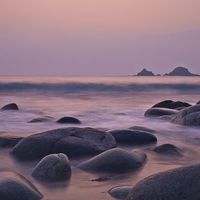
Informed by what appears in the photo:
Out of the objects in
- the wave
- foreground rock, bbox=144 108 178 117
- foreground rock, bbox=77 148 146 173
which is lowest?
the wave

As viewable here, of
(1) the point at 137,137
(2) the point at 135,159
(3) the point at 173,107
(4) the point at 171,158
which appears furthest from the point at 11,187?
(3) the point at 173,107

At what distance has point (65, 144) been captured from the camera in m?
6.36

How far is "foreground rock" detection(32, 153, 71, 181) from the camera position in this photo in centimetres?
489

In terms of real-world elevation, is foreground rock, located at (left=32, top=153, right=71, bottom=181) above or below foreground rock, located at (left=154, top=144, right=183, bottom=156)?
above

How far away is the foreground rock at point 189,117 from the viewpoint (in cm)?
998

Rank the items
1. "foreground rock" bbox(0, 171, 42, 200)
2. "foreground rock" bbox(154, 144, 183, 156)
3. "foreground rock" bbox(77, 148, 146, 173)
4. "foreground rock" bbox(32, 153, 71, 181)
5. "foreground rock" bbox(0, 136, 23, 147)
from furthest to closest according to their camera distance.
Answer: "foreground rock" bbox(0, 136, 23, 147) → "foreground rock" bbox(154, 144, 183, 156) → "foreground rock" bbox(77, 148, 146, 173) → "foreground rock" bbox(32, 153, 71, 181) → "foreground rock" bbox(0, 171, 42, 200)

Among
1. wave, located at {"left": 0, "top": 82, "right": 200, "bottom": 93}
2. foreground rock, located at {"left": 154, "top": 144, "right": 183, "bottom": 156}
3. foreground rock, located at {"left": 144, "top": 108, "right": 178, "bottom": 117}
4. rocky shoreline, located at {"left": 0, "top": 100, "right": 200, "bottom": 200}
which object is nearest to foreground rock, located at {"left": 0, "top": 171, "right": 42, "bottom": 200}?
rocky shoreline, located at {"left": 0, "top": 100, "right": 200, "bottom": 200}

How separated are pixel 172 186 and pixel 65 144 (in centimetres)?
292

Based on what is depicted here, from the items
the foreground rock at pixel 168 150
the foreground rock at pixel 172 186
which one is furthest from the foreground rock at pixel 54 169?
the foreground rock at pixel 168 150

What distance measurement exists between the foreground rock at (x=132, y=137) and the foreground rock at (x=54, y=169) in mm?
2388

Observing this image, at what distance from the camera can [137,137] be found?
24.3ft

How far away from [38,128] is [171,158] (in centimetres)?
404

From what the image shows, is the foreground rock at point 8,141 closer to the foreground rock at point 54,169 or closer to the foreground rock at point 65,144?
the foreground rock at point 65,144

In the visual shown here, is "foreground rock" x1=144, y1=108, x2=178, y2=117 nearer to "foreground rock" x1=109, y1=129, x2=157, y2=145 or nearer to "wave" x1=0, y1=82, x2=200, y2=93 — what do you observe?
"foreground rock" x1=109, y1=129, x2=157, y2=145
